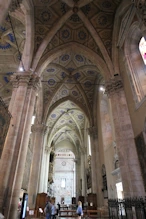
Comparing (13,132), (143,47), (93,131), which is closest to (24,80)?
(13,132)

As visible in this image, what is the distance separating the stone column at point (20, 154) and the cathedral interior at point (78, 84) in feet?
0.10

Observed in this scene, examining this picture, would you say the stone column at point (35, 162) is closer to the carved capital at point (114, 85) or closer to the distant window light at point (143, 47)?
the carved capital at point (114, 85)

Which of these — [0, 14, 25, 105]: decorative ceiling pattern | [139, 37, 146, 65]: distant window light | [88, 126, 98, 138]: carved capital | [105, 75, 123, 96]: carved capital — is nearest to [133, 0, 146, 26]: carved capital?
[139, 37, 146, 65]: distant window light

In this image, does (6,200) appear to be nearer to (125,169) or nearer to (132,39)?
(125,169)

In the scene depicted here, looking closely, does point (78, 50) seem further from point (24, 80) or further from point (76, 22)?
point (24, 80)

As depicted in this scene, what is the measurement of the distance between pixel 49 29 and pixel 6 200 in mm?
Result: 9509

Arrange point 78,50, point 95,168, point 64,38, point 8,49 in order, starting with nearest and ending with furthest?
point 64,38 → point 78,50 → point 8,49 → point 95,168

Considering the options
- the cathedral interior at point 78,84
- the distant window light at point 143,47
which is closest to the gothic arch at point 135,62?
the cathedral interior at point 78,84

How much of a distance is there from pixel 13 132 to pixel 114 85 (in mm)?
5631

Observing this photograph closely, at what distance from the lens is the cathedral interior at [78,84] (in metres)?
6.09

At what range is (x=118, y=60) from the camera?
9328 millimetres

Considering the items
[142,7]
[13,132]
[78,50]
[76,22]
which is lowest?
[13,132]

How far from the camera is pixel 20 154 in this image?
6395 mm

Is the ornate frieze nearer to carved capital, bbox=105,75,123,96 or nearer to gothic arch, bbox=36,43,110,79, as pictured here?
gothic arch, bbox=36,43,110,79
